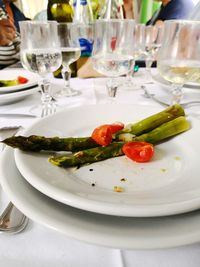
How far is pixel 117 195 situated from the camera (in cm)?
31

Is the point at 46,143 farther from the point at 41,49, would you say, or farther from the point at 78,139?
the point at 41,49

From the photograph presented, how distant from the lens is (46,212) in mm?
288

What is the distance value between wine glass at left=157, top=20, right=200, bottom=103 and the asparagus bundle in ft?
0.60

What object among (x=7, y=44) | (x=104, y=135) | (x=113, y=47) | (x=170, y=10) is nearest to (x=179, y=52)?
(x=113, y=47)

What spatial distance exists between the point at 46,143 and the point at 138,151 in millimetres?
151

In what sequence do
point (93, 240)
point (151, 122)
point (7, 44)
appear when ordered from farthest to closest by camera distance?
point (7, 44)
point (151, 122)
point (93, 240)

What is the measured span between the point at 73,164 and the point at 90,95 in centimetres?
57

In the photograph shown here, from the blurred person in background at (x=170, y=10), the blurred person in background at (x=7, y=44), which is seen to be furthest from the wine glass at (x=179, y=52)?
the blurred person in background at (x=170, y=10)

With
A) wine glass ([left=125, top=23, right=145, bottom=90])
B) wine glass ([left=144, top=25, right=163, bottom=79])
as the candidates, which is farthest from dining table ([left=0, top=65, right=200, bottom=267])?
wine glass ([left=144, top=25, right=163, bottom=79])

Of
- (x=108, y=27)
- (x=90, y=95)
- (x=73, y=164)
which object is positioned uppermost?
(x=108, y=27)

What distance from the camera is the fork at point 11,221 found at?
321 mm

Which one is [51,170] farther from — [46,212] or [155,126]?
[155,126]

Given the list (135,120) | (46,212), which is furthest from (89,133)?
(46,212)

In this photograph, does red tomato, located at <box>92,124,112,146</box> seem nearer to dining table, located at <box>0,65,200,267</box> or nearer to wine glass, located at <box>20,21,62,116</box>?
dining table, located at <box>0,65,200,267</box>
